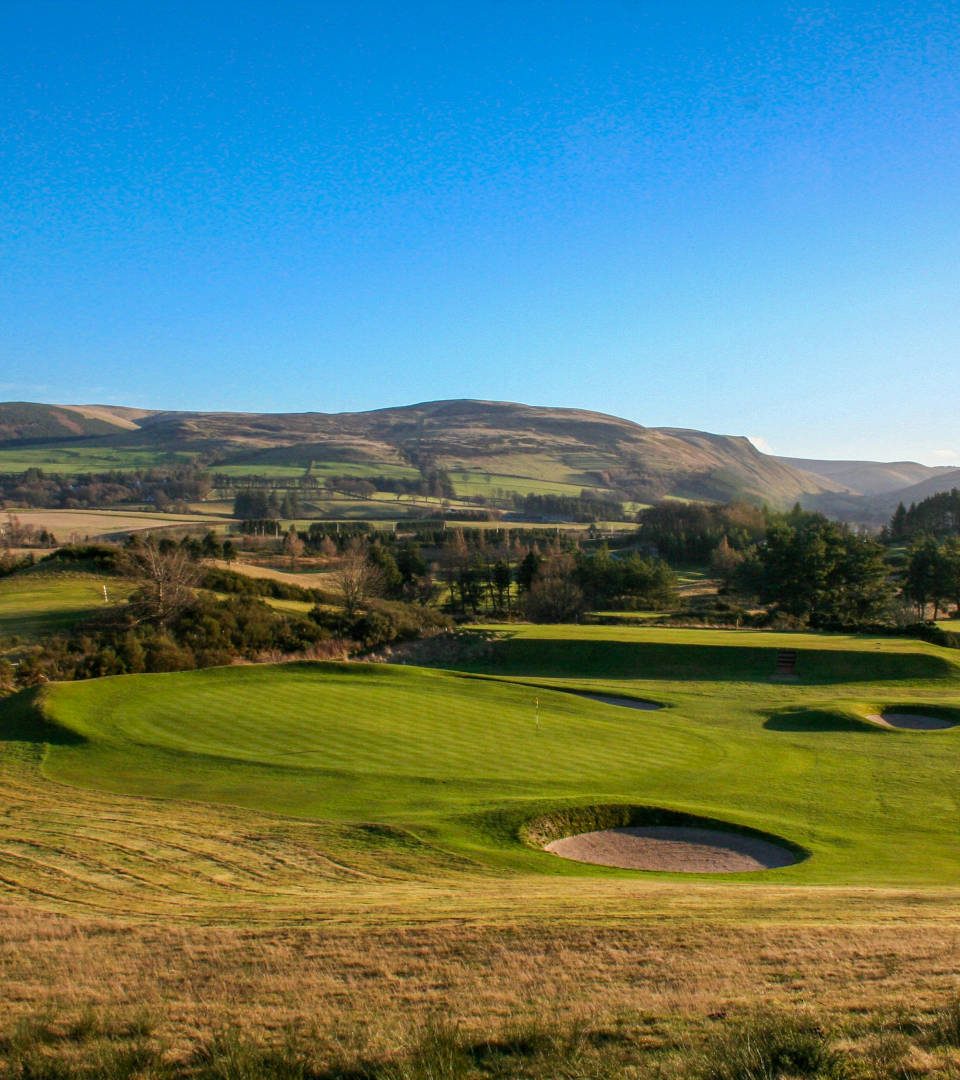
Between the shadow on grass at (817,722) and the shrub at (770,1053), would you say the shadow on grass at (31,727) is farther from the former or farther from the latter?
the shrub at (770,1053)

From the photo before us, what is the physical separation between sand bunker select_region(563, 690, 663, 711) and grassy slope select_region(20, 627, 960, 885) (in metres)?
0.95

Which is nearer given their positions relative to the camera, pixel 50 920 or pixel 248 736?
pixel 50 920

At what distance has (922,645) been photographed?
4341 cm

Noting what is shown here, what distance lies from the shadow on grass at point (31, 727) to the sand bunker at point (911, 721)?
26.3 m

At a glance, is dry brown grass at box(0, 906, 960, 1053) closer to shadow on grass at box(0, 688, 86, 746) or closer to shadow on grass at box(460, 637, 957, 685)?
shadow on grass at box(0, 688, 86, 746)

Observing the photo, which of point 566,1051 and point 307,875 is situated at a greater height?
point 566,1051

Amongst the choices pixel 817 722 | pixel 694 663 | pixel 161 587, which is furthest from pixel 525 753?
pixel 161 587

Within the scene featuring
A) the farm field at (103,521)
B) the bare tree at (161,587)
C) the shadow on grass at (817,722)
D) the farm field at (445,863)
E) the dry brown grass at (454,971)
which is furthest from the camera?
the farm field at (103,521)

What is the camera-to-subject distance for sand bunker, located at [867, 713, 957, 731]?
100ft

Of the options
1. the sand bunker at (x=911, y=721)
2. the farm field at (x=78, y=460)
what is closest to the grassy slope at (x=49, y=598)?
the sand bunker at (x=911, y=721)

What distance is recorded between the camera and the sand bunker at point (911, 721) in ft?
100

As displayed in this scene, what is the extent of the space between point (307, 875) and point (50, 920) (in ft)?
14.4

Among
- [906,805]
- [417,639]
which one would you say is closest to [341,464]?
[417,639]

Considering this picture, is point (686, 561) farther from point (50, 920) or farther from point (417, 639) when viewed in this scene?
point (50, 920)
